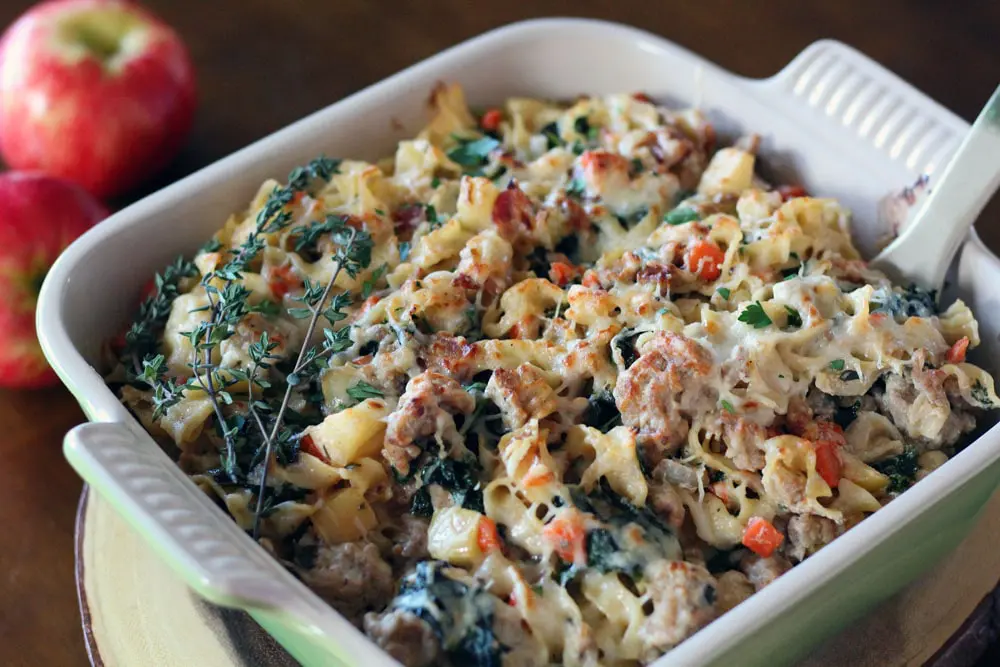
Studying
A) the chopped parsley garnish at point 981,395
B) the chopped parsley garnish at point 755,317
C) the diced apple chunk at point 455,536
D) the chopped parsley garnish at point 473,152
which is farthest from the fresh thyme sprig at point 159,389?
the chopped parsley garnish at point 981,395

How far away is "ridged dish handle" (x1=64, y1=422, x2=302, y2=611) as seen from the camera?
55.2 inches

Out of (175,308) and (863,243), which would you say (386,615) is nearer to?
(175,308)

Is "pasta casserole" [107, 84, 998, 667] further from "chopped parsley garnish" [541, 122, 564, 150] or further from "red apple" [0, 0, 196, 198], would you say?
"red apple" [0, 0, 196, 198]

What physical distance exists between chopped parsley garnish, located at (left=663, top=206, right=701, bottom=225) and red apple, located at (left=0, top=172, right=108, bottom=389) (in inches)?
48.7

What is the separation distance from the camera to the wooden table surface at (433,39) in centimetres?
303

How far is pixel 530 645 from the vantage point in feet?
4.95

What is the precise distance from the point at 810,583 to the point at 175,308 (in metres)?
1.17

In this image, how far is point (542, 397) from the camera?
1.74m

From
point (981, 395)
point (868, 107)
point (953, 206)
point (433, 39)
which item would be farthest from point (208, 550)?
point (433, 39)

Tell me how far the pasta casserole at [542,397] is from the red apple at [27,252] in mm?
386

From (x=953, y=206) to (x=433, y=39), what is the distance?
1.70 meters

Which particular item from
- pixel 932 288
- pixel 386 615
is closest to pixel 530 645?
pixel 386 615

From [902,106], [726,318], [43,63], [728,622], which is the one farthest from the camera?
[43,63]

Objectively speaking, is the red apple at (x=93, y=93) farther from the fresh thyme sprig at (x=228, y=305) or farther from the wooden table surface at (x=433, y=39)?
the fresh thyme sprig at (x=228, y=305)
